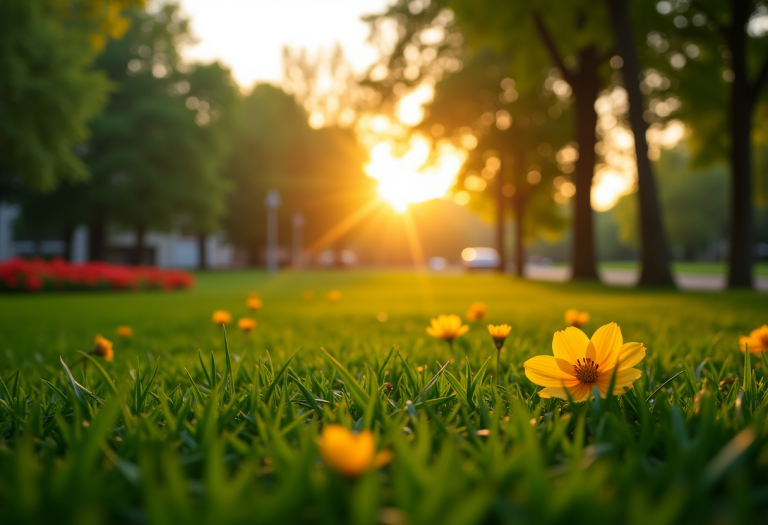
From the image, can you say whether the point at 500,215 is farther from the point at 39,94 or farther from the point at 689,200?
the point at 689,200

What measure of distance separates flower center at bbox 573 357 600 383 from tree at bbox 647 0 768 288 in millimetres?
13649

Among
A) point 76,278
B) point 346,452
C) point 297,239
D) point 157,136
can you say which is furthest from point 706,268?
point 346,452

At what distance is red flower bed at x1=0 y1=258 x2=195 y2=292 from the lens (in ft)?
42.5

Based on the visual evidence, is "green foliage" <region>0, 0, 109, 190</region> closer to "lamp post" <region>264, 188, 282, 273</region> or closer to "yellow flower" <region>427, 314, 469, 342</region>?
"lamp post" <region>264, 188, 282, 273</region>

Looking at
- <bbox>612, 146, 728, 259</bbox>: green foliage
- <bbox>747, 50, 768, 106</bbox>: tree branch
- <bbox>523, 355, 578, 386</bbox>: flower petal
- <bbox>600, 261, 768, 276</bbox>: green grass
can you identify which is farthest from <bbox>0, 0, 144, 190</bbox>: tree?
<bbox>612, 146, 728, 259</bbox>: green foliage

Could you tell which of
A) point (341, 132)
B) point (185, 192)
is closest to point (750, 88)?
point (185, 192)

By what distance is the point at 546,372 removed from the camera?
4.07 ft

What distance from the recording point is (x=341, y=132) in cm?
3856

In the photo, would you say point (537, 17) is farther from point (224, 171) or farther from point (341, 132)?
point (224, 171)

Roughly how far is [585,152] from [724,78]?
468cm

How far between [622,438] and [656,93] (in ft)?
55.5

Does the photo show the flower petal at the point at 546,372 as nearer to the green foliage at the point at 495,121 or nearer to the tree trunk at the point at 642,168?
the tree trunk at the point at 642,168

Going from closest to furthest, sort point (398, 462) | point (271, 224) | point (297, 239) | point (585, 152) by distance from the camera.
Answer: point (398, 462) → point (585, 152) → point (271, 224) → point (297, 239)

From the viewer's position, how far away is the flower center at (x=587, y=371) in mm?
1209
